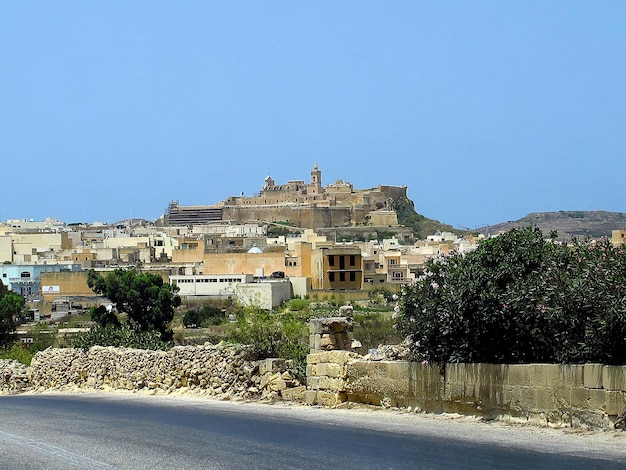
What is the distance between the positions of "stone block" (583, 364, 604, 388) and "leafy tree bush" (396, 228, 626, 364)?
1.63ft

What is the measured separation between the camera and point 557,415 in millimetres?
10031

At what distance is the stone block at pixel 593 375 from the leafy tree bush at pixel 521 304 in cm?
50

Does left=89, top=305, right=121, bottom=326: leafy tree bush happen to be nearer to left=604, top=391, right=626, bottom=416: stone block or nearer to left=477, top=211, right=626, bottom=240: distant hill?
left=604, top=391, right=626, bottom=416: stone block

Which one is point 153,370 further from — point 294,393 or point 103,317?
point 103,317

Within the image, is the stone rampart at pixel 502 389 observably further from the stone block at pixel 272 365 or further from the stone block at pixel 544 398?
the stone block at pixel 272 365

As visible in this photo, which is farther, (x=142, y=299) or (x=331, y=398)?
(x=142, y=299)

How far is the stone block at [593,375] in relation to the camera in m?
9.64

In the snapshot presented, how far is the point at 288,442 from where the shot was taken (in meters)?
9.77

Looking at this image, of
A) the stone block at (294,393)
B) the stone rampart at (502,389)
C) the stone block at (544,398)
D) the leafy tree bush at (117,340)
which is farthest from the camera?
the leafy tree bush at (117,340)

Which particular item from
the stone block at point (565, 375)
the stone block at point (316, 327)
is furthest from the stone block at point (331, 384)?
the stone block at point (565, 375)

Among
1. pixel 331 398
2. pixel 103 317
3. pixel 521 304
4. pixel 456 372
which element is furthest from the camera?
pixel 103 317

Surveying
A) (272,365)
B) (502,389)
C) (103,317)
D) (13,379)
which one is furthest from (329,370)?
(103,317)

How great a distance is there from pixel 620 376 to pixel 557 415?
846mm

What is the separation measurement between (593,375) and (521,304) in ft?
5.60
